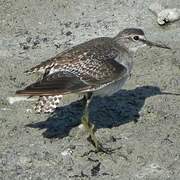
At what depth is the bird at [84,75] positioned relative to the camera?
7367mm

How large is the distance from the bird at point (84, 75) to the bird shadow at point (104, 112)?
40 cm

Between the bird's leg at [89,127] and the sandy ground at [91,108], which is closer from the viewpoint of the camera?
the sandy ground at [91,108]

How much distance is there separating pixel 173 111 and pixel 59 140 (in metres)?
1.64

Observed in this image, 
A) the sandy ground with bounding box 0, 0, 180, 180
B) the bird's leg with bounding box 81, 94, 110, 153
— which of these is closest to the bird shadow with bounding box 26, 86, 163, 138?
the sandy ground with bounding box 0, 0, 180, 180

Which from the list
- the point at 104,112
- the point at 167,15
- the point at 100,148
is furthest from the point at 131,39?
the point at 167,15

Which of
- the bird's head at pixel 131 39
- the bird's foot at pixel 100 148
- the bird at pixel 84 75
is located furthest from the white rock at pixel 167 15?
the bird's foot at pixel 100 148

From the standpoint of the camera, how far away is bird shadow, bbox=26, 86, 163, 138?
333 inches

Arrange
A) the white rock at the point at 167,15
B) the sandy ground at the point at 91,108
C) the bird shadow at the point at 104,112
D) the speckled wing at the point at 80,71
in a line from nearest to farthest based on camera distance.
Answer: the speckled wing at the point at 80,71 → the sandy ground at the point at 91,108 → the bird shadow at the point at 104,112 → the white rock at the point at 167,15

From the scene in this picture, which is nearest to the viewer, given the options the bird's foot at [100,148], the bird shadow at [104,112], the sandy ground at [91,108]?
the sandy ground at [91,108]

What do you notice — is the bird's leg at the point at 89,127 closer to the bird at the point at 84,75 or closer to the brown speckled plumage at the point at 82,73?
the bird at the point at 84,75

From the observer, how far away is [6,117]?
340 inches

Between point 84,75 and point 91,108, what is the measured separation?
1.44 m

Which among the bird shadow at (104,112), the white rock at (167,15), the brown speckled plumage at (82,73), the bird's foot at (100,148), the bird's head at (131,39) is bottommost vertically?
Result: the white rock at (167,15)

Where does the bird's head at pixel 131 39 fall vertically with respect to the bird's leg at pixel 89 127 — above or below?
above
